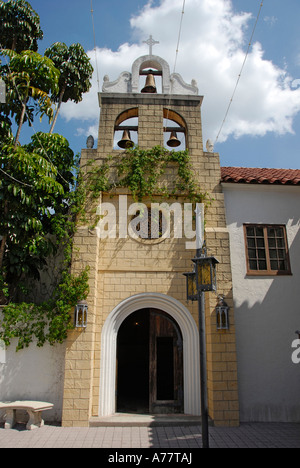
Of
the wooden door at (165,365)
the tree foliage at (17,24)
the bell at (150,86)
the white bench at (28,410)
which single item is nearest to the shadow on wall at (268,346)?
the wooden door at (165,365)

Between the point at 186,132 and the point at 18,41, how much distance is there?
21.6ft

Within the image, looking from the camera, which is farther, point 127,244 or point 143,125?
point 143,125

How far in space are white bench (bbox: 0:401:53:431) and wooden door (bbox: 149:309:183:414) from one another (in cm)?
274

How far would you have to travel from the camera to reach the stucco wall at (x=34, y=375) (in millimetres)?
7750

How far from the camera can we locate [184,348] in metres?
8.50

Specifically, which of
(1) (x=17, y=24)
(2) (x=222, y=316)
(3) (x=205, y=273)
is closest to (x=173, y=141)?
(2) (x=222, y=316)

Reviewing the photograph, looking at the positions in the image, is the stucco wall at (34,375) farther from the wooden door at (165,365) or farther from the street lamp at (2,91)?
the street lamp at (2,91)

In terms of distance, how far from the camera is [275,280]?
8.91 meters

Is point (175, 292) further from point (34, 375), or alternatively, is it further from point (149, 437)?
point (34, 375)

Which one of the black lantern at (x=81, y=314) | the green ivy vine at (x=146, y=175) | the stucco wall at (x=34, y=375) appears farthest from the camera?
the green ivy vine at (x=146, y=175)

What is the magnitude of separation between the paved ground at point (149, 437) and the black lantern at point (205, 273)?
3506mm

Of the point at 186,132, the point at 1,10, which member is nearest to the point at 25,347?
the point at 186,132

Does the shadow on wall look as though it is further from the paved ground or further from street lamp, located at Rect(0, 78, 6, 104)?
street lamp, located at Rect(0, 78, 6, 104)
